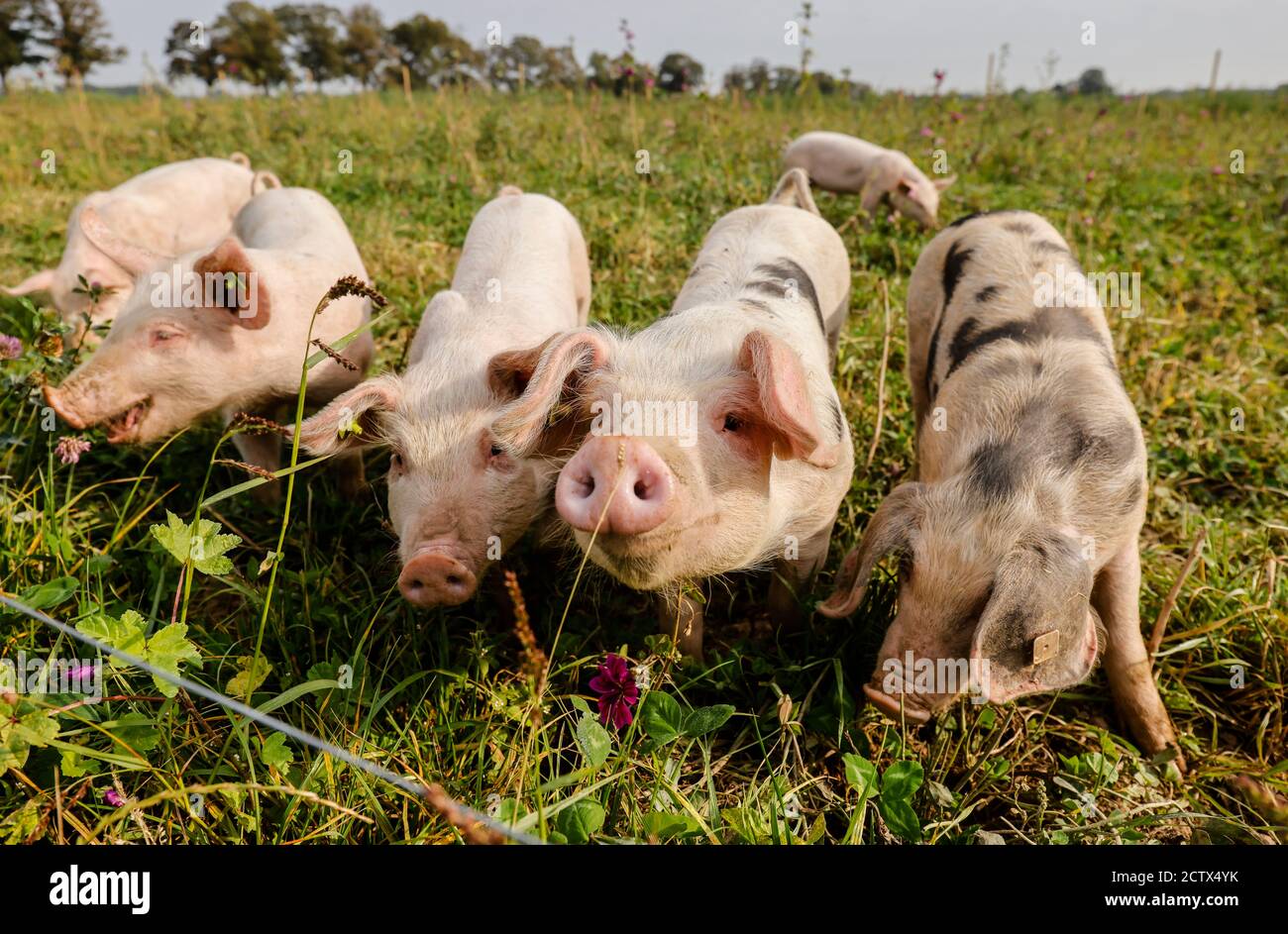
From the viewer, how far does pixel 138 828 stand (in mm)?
2139

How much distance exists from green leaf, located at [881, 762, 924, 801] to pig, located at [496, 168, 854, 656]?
724 millimetres

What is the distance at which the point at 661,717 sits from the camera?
7.59 ft

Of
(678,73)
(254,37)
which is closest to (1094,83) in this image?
(678,73)

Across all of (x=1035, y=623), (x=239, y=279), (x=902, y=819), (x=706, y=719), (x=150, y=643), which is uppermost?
(x=239, y=279)

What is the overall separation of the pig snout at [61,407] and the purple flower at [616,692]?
251 cm

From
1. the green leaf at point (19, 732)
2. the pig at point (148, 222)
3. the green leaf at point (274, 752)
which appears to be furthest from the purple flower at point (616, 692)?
the pig at point (148, 222)

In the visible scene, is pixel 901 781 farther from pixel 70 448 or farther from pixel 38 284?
pixel 38 284

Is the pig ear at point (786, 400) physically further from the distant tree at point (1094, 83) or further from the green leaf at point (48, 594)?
the distant tree at point (1094, 83)

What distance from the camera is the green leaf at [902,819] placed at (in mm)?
2062

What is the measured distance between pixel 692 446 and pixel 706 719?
0.81 meters

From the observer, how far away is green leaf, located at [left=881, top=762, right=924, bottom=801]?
7.02 ft

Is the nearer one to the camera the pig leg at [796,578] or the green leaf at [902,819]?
the green leaf at [902,819]
